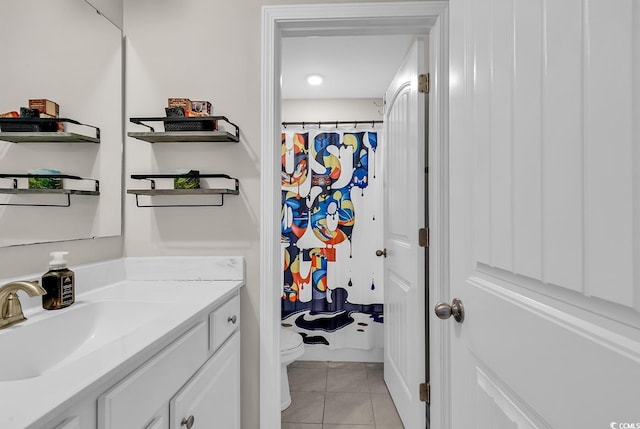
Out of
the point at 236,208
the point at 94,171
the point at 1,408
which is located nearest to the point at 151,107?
the point at 94,171

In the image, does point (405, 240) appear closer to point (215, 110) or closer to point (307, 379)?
point (215, 110)

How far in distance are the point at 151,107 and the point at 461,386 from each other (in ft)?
5.41

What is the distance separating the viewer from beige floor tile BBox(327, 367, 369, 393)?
251 centimetres

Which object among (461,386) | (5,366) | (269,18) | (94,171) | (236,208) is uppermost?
(269,18)

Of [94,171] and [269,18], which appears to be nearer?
[94,171]

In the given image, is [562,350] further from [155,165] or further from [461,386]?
[155,165]

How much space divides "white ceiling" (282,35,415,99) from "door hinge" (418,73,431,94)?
2.58 ft

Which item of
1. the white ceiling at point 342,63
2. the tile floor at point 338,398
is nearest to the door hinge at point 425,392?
the tile floor at point 338,398

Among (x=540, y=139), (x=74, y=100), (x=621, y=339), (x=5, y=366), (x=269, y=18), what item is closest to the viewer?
(x=621, y=339)

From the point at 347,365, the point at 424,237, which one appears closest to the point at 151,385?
the point at 424,237

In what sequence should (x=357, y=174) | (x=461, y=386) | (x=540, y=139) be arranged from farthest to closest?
(x=357, y=174) < (x=461, y=386) < (x=540, y=139)

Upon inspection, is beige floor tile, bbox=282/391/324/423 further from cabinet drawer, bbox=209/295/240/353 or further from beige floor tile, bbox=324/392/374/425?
cabinet drawer, bbox=209/295/240/353

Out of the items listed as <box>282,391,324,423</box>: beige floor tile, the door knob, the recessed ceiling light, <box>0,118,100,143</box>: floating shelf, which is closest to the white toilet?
<box>282,391,324,423</box>: beige floor tile

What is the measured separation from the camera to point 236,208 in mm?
1616
